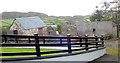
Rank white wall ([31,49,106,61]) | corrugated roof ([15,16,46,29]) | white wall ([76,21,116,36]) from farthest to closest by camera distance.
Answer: white wall ([76,21,116,36]) → corrugated roof ([15,16,46,29]) → white wall ([31,49,106,61])

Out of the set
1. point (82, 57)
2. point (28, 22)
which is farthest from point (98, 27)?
point (82, 57)

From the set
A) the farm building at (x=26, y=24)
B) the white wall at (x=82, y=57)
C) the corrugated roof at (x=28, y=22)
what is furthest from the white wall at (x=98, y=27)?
the white wall at (x=82, y=57)

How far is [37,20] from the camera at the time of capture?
14.4 m

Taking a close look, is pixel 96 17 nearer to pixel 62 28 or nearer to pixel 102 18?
pixel 102 18

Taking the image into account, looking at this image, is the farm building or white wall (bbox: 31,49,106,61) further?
the farm building

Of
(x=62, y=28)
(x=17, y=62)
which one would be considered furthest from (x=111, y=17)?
(x=17, y=62)

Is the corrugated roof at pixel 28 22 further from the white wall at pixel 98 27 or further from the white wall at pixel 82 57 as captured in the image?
the white wall at pixel 98 27

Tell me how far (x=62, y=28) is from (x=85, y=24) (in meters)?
12.4

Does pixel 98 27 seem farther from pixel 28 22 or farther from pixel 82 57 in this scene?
pixel 82 57

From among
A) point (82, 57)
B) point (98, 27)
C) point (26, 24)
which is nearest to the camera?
point (82, 57)

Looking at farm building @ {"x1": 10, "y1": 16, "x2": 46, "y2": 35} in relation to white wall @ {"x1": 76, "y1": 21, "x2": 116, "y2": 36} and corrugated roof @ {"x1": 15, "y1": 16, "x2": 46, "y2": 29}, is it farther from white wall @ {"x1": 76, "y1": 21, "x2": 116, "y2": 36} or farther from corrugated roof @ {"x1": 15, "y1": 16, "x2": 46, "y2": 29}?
white wall @ {"x1": 76, "y1": 21, "x2": 116, "y2": 36}

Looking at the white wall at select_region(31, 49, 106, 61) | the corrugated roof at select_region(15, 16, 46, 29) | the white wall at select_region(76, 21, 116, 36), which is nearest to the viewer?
the white wall at select_region(31, 49, 106, 61)

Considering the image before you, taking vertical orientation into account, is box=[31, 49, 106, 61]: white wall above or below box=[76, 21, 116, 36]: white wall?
below

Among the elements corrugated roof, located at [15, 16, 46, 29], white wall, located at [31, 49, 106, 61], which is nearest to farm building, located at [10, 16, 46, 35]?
corrugated roof, located at [15, 16, 46, 29]
